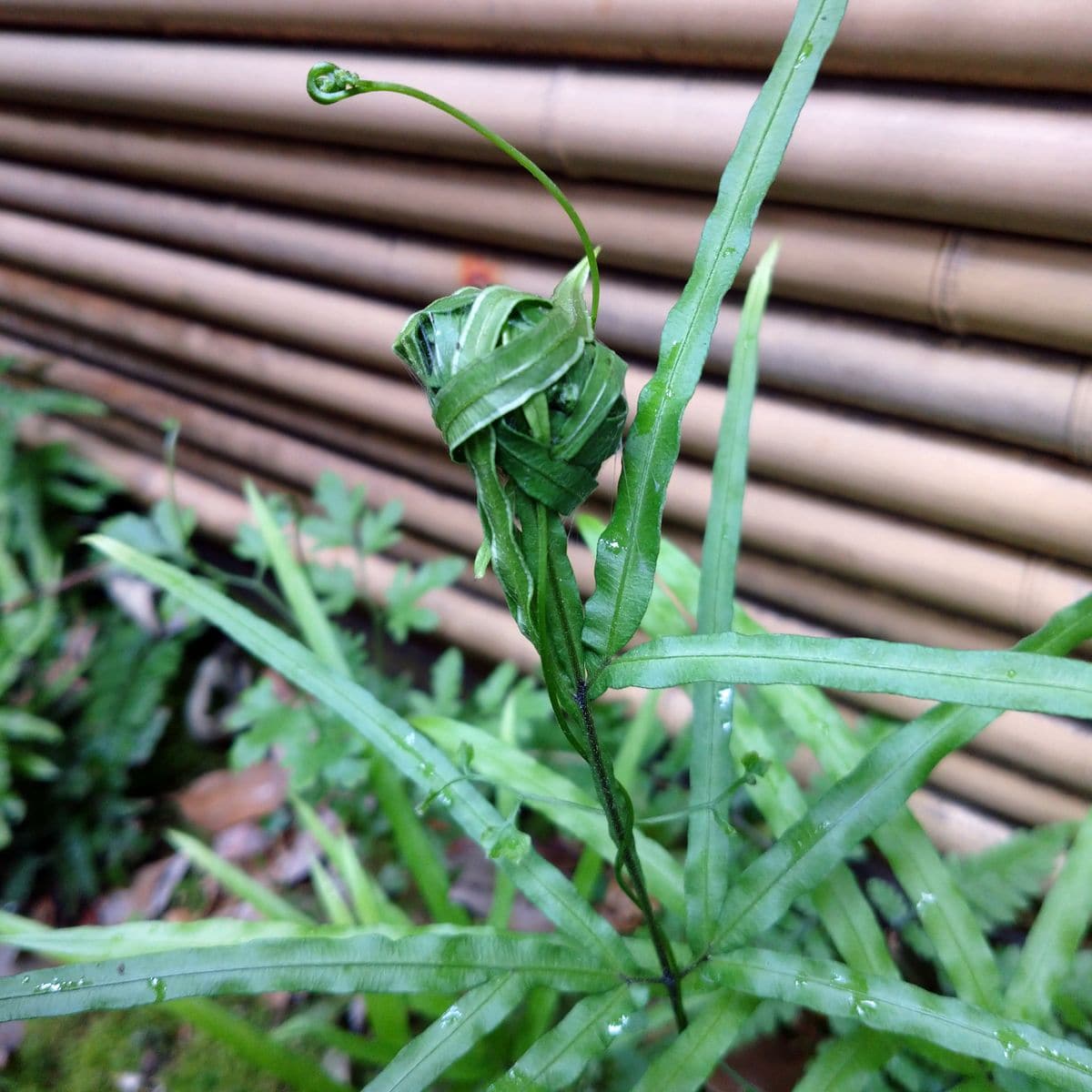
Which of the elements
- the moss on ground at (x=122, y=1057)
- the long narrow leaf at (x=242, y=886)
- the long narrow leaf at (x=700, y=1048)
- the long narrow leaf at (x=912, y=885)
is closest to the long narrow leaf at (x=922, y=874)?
the long narrow leaf at (x=912, y=885)

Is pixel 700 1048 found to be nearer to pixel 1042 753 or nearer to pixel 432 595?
pixel 1042 753

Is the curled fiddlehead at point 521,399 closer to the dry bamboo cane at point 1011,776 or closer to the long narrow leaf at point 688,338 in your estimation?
the long narrow leaf at point 688,338

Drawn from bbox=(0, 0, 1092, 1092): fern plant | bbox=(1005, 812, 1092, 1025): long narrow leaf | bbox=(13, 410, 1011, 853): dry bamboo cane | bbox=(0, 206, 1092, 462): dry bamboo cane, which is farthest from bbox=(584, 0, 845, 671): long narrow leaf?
bbox=(13, 410, 1011, 853): dry bamboo cane

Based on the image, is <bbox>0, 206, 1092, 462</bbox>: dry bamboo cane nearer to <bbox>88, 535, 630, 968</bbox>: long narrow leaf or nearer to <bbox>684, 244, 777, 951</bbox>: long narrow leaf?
<bbox>684, 244, 777, 951</bbox>: long narrow leaf

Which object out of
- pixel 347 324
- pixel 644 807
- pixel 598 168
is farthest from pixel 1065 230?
pixel 347 324

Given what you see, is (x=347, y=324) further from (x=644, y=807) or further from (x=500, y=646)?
(x=644, y=807)

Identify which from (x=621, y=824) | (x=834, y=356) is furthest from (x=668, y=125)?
(x=621, y=824)
